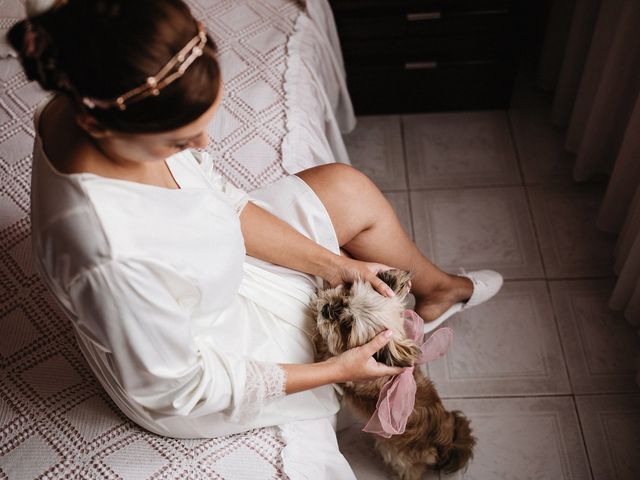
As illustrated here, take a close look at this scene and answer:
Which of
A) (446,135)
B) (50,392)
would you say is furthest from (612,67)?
(50,392)

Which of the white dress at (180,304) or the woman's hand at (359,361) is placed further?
the woman's hand at (359,361)

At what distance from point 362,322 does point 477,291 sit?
68 centimetres

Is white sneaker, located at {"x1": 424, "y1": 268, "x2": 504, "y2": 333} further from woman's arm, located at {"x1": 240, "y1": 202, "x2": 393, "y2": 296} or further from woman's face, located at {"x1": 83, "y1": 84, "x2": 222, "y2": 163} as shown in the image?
woman's face, located at {"x1": 83, "y1": 84, "x2": 222, "y2": 163}

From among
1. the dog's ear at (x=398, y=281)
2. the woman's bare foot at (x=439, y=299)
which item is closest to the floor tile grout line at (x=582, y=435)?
the woman's bare foot at (x=439, y=299)

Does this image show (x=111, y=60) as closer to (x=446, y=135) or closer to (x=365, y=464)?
(x=365, y=464)

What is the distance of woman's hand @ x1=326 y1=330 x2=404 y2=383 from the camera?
41.6 inches

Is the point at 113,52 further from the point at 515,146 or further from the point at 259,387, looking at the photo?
the point at 515,146

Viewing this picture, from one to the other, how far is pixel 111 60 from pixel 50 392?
2.36 ft

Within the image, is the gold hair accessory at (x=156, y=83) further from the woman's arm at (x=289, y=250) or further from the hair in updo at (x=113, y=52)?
the woman's arm at (x=289, y=250)

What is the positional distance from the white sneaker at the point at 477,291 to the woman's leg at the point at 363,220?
0.43ft

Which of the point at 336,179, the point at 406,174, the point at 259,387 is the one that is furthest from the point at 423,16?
the point at 259,387

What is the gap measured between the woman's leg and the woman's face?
53 centimetres

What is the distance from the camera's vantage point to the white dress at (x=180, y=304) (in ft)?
2.53

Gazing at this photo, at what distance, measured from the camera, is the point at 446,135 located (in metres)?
2.22
